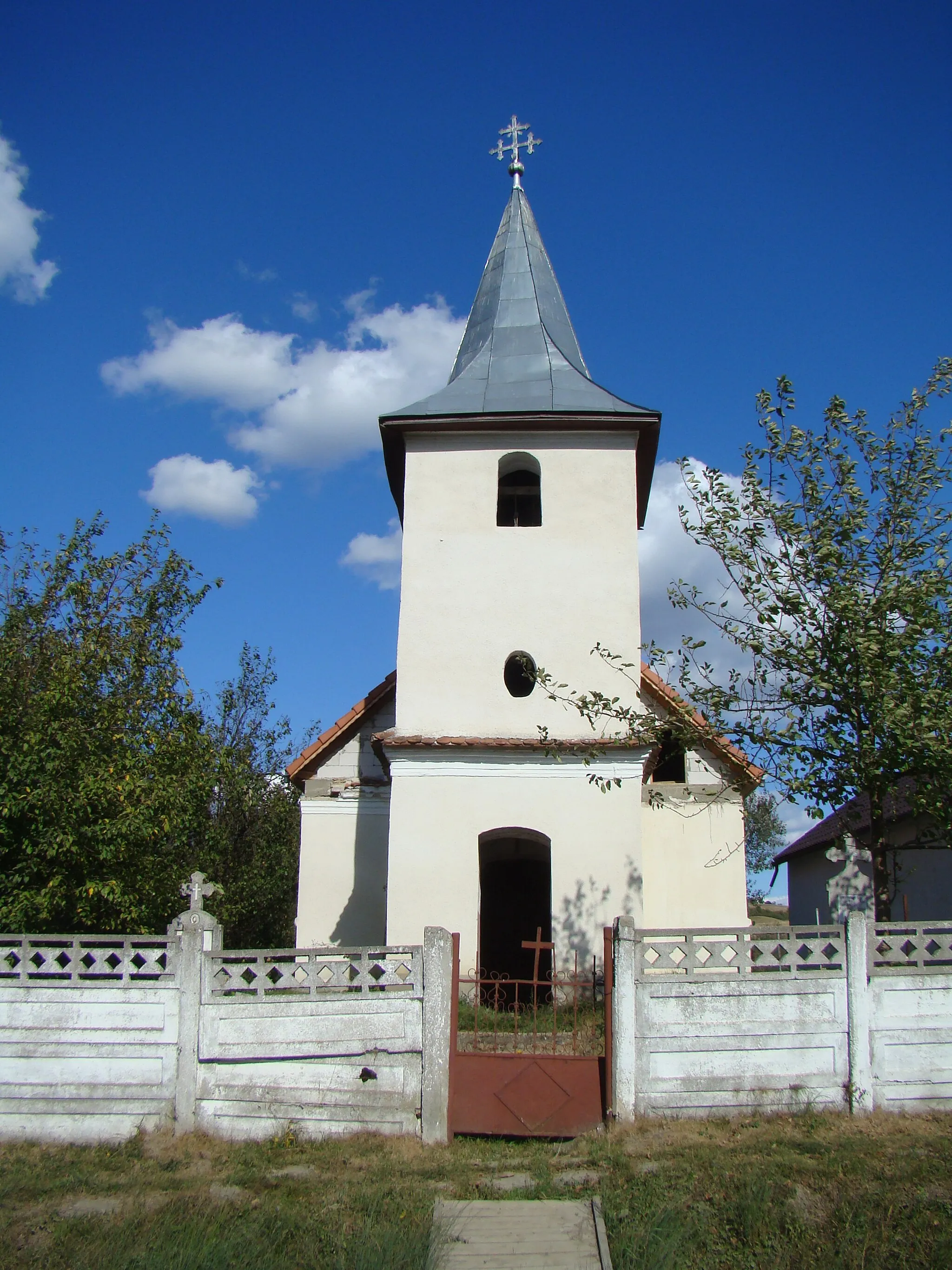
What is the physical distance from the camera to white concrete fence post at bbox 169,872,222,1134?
340 inches

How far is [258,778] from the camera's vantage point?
23.4 meters

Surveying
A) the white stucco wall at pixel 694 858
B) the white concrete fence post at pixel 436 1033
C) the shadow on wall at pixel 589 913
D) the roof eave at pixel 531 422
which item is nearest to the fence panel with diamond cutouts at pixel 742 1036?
the white concrete fence post at pixel 436 1033

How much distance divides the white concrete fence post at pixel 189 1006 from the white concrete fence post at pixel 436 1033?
78.8 inches

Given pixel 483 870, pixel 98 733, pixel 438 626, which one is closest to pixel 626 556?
pixel 438 626

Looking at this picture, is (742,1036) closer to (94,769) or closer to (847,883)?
(847,883)

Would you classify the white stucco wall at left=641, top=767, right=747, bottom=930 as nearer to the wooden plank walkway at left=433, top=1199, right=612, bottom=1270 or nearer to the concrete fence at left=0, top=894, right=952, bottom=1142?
the concrete fence at left=0, top=894, right=952, bottom=1142

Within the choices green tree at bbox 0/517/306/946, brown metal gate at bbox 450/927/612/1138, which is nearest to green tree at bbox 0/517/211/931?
green tree at bbox 0/517/306/946

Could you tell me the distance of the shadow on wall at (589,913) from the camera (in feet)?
41.9

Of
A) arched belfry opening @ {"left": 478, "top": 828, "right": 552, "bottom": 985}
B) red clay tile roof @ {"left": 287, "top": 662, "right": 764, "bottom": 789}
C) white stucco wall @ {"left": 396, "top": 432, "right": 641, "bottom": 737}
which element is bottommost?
arched belfry opening @ {"left": 478, "top": 828, "right": 552, "bottom": 985}

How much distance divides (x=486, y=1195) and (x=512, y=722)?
707cm

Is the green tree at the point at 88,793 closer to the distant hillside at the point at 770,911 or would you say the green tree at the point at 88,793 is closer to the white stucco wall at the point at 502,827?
the white stucco wall at the point at 502,827

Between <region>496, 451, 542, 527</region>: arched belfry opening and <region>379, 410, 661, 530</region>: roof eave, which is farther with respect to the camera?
<region>496, 451, 542, 527</region>: arched belfry opening

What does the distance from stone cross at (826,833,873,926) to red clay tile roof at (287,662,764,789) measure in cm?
169

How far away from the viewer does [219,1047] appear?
873cm
